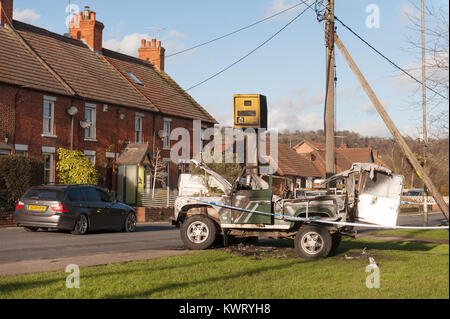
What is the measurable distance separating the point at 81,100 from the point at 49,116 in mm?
2434

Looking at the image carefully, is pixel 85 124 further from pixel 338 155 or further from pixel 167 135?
pixel 338 155

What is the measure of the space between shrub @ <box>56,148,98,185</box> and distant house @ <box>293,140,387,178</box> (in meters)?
39.8

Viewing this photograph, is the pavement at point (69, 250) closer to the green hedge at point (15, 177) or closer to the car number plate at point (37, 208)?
the car number plate at point (37, 208)

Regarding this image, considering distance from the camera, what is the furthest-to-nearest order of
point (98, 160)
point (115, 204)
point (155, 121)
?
1. point (155, 121)
2. point (98, 160)
3. point (115, 204)

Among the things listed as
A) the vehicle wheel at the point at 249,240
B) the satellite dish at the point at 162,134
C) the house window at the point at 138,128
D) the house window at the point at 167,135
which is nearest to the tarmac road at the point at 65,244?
the vehicle wheel at the point at 249,240

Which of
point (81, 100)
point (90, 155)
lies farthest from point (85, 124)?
point (90, 155)

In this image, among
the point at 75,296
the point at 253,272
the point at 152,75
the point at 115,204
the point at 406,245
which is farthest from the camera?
the point at 152,75

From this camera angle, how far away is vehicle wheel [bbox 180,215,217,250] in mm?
13688

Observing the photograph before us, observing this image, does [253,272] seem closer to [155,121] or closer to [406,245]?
[406,245]

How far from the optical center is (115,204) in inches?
800

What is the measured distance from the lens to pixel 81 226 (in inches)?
733

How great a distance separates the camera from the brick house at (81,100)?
29062 mm

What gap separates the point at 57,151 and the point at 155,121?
359 inches
